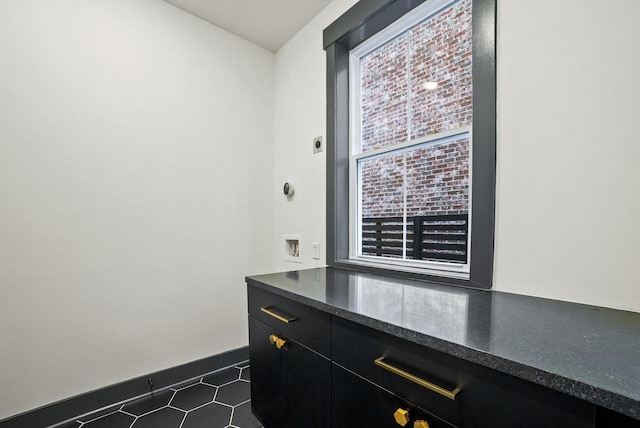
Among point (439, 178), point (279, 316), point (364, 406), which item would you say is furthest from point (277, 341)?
point (439, 178)

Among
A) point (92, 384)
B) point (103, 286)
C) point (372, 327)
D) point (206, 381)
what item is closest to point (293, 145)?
point (103, 286)

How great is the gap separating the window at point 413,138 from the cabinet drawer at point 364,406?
61 centimetres

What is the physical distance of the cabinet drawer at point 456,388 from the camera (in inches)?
20.7

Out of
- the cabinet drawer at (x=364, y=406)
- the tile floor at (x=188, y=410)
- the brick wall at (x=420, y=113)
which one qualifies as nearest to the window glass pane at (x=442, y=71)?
the brick wall at (x=420, y=113)

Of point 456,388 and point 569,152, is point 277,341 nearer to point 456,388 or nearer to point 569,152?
point 456,388

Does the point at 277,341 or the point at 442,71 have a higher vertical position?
the point at 442,71

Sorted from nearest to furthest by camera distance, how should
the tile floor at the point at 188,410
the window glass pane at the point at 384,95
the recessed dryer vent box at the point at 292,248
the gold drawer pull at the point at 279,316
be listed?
the gold drawer pull at the point at 279,316 < the tile floor at the point at 188,410 < the window glass pane at the point at 384,95 < the recessed dryer vent box at the point at 292,248

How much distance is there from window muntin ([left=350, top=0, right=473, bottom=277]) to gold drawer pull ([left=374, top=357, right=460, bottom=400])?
0.65 meters

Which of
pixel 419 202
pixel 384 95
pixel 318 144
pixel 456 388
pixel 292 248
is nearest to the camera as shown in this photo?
pixel 456 388

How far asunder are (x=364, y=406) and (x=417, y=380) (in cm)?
26

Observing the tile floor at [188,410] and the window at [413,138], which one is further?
the tile floor at [188,410]

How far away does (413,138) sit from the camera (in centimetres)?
156

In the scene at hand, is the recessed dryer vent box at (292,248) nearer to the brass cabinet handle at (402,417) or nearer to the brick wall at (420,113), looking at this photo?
the brick wall at (420,113)

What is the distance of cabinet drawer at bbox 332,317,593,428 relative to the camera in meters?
0.53
